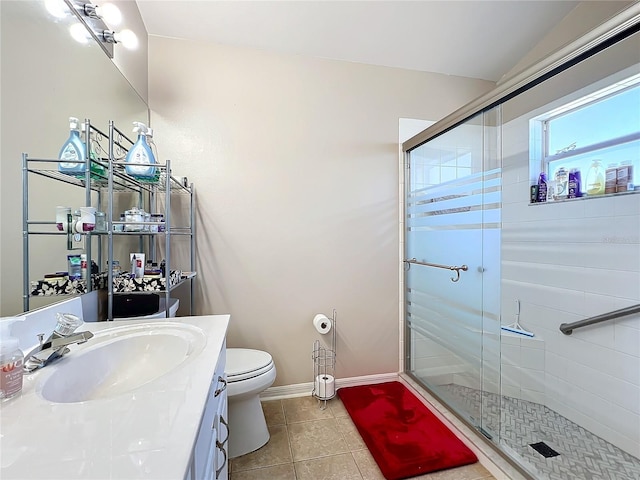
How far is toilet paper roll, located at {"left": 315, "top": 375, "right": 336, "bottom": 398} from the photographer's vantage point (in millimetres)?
1941

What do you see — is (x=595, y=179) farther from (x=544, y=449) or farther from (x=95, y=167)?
(x=95, y=167)

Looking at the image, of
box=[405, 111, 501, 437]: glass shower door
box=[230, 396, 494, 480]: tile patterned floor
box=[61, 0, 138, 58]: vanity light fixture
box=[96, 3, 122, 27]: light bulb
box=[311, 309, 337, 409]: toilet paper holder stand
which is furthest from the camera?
box=[311, 309, 337, 409]: toilet paper holder stand

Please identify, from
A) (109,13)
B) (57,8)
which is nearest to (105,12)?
(109,13)

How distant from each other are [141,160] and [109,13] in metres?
0.63

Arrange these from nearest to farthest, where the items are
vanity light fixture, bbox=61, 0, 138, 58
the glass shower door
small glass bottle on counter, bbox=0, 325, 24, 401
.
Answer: small glass bottle on counter, bbox=0, 325, 24, 401 → vanity light fixture, bbox=61, 0, 138, 58 → the glass shower door

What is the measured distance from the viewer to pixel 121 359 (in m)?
0.96

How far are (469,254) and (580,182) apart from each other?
828 mm

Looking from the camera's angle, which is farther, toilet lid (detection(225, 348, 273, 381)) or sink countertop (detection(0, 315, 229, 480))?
toilet lid (detection(225, 348, 273, 381))

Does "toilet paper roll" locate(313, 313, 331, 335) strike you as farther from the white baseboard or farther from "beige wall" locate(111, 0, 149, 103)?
"beige wall" locate(111, 0, 149, 103)

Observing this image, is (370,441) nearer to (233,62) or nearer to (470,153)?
(470,153)

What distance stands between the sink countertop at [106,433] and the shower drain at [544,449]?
68.6 inches

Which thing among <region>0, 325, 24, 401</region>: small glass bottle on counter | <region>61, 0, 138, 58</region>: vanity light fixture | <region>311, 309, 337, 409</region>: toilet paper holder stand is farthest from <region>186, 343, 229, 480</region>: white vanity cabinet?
<region>61, 0, 138, 58</region>: vanity light fixture

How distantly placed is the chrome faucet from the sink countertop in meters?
0.05

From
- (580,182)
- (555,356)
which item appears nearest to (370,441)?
(555,356)
